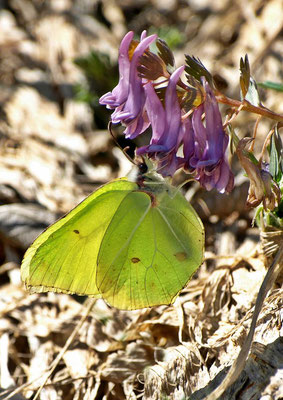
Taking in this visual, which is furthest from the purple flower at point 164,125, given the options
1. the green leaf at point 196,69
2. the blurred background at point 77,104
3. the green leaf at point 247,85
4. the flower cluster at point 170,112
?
the blurred background at point 77,104

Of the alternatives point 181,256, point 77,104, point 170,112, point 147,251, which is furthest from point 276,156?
point 77,104

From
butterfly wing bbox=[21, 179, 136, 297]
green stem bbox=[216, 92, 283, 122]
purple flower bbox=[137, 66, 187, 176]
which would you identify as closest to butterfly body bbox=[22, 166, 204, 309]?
butterfly wing bbox=[21, 179, 136, 297]

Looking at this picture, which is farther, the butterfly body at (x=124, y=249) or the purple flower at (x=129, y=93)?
the butterfly body at (x=124, y=249)

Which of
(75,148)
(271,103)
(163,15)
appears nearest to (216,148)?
(271,103)

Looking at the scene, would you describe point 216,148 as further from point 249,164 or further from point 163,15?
point 163,15

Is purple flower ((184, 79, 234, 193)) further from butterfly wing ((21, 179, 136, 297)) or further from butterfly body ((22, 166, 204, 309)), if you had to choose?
butterfly wing ((21, 179, 136, 297))

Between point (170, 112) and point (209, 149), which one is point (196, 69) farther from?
point (209, 149)

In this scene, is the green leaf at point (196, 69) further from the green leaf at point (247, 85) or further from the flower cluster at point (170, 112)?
the green leaf at point (247, 85)
